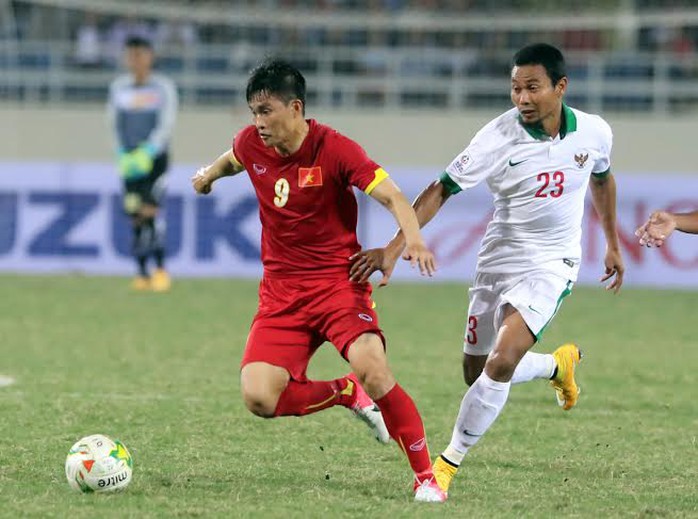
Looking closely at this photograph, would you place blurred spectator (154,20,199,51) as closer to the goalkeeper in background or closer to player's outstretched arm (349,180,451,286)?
the goalkeeper in background

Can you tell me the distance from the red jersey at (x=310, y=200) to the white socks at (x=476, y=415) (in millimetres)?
771

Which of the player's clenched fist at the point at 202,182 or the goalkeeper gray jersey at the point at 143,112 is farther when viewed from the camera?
the goalkeeper gray jersey at the point at 143,112

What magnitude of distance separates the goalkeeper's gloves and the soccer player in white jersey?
28.5ft

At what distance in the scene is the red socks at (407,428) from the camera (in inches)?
217

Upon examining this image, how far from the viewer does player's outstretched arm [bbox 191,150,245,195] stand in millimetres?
6234

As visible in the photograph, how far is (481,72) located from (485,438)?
47.4 ft

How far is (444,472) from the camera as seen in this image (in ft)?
18.7

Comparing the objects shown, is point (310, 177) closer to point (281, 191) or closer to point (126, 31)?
point (281, 191)

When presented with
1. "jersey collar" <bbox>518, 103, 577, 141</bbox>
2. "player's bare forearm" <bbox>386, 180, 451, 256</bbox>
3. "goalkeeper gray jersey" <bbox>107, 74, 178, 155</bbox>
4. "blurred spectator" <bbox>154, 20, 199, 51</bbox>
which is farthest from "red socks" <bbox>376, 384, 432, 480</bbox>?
"blurred spectator" <bbox>154, 20, 199, 51</bbox>

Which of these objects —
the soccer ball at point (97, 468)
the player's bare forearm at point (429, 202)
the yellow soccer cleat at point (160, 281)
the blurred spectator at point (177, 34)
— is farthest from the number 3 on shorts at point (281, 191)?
the blurred spectator at point (177, 34)

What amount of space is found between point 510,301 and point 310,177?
1101mm

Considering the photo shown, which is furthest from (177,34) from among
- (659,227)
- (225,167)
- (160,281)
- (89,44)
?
(659,227)

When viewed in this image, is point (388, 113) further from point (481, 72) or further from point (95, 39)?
point (95, 39)

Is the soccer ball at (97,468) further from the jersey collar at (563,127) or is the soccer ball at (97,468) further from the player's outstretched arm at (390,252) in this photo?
the jersey collar at (563,127)
